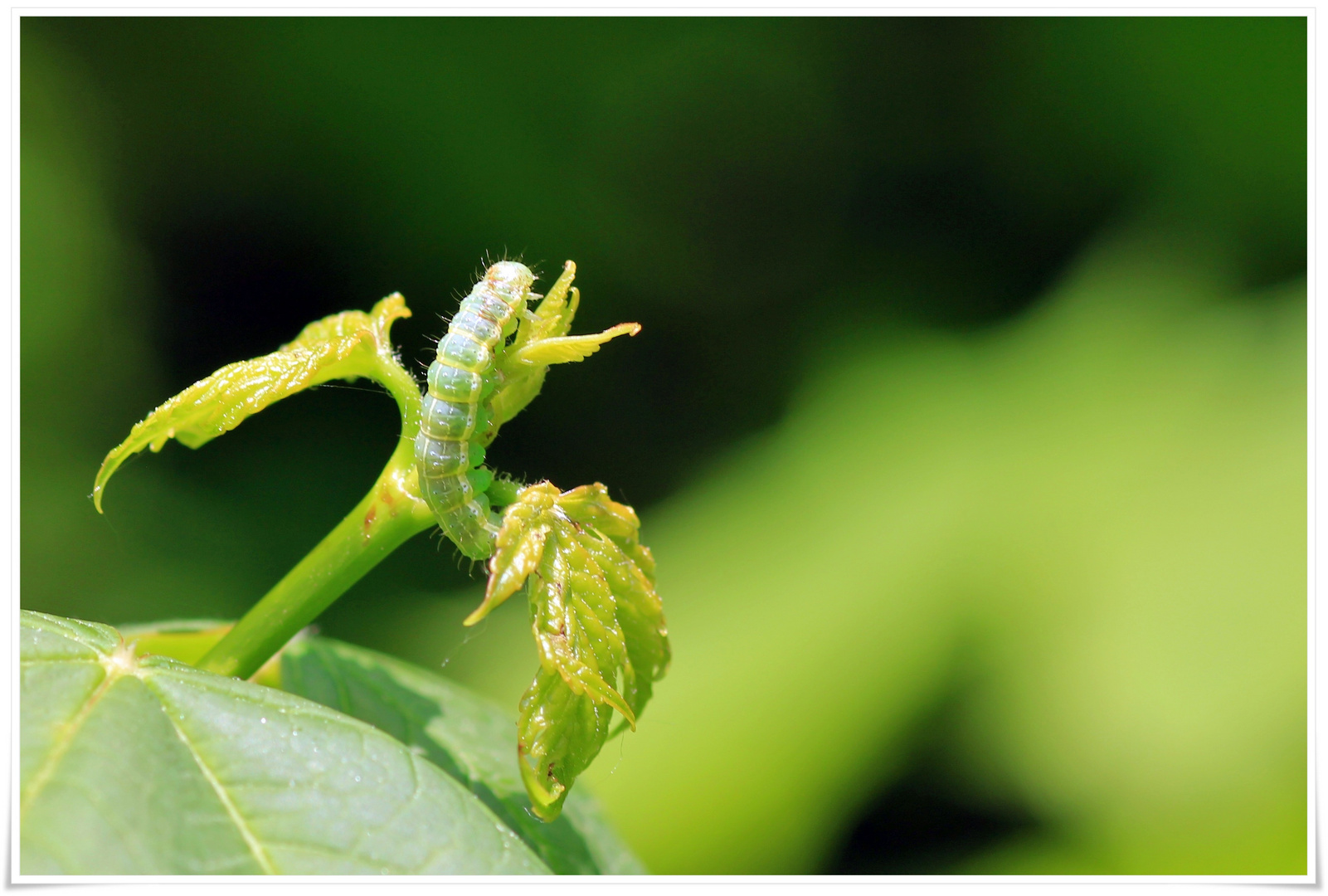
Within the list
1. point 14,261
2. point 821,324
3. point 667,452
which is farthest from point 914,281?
point 14,261

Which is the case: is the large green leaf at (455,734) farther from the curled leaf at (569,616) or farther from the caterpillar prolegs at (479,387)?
the caterpillar prolegs at (479,387)

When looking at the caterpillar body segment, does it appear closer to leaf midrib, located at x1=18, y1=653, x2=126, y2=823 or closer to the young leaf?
the young leaf

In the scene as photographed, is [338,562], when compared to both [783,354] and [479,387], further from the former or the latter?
[783,354]

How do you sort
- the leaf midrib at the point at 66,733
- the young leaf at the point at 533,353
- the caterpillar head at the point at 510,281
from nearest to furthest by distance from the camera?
the leaf midrib at the point at 66,733
the young leaf at the point at 533,353
the caterpillar head at the point at 510,281

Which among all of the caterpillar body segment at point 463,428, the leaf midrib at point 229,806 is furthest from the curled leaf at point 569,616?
the leaf midrib at point 229,806

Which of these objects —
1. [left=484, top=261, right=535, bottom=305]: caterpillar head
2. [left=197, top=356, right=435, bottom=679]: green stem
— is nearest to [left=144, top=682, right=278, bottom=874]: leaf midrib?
[left=197, top=356, right=435, bottom=679]: green stem
